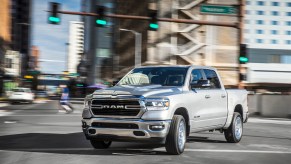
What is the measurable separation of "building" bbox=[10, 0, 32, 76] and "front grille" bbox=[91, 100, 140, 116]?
12449 cm

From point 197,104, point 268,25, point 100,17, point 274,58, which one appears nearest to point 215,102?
point 197,104

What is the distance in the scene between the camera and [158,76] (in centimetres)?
938

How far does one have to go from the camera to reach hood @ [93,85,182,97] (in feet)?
26.5

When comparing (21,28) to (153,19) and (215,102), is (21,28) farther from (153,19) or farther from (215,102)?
(215,102)

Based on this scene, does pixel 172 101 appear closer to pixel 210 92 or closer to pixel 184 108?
pixel 184 108

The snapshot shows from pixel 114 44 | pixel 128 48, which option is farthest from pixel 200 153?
pixel 114 44

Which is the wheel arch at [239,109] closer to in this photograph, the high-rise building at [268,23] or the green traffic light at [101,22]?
the green traffic light at [101,22]

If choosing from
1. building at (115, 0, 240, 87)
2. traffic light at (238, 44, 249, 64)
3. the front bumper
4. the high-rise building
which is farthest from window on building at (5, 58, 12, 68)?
the front bumper

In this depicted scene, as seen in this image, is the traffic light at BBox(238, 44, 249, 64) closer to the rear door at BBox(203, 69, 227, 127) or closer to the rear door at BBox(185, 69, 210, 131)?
the rear door at BBox(203, 69, 227, 127)

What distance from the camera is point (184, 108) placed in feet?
28.7

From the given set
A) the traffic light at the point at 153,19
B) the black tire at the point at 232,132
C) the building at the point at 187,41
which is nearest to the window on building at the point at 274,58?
the building at the point at 187,41

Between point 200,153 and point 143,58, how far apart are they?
50680 mm

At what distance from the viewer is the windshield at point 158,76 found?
9.20 m

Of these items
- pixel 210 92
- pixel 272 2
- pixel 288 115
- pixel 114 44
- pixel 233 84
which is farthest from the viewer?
pixel 272 2
